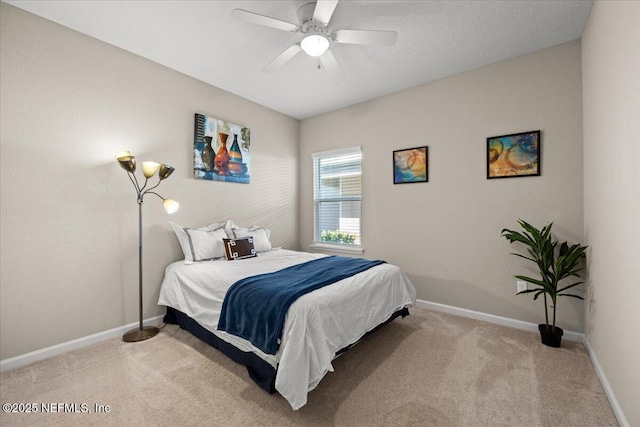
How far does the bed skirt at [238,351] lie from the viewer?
1.88 meters

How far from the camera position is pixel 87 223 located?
8.39 ft

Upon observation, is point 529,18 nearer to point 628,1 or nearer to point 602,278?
point 628,1

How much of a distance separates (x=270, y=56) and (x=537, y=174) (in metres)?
3.01

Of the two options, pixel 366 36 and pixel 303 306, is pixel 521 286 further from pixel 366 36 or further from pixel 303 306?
pixel 366 36

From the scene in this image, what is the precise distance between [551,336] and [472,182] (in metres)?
1.66

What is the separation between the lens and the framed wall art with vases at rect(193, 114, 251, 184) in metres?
3.44

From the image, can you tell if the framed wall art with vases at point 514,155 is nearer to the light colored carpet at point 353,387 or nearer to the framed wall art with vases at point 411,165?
the framed wall art with vases at point 411,165

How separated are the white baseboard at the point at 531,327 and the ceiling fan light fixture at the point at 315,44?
10.1 feet

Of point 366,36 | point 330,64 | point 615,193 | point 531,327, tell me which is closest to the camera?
point 615,193

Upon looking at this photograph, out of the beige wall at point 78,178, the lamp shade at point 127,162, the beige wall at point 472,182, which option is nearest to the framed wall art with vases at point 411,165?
the beige wall at point 472,182

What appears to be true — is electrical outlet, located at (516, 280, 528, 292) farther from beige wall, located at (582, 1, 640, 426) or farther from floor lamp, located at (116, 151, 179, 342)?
floor lamp, located at (116, 151, 179, 342)

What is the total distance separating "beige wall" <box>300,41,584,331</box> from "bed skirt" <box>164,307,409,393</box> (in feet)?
3.26

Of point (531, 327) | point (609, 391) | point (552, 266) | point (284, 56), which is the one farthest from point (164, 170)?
point (531, 327)

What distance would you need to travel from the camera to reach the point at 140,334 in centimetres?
271
